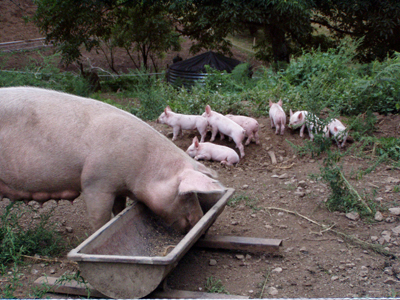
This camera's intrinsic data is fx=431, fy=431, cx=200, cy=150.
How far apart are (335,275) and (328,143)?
1.58m

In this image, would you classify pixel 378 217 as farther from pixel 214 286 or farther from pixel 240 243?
pixel 214 286

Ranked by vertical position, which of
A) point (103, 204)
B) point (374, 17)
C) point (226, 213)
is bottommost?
point (226, 213)

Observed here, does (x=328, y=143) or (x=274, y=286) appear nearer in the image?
(x=274, y=286)

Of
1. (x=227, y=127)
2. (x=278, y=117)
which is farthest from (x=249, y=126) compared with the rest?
(x=278, y=117)

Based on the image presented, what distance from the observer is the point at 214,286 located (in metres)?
3.15

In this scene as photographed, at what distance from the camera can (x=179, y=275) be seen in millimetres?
3350

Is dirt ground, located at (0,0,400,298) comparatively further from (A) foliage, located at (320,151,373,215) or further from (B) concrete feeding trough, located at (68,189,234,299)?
(B) concrete feeding trough, located at (68,189,234,299)

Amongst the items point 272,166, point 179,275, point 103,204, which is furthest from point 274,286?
point 272,166

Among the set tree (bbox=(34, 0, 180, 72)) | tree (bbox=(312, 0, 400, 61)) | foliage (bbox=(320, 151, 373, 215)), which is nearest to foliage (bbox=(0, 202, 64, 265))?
foliage (bbox=(320, 151, 373, 215))

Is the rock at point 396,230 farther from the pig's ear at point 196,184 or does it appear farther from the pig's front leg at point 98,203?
the pig's front leg at point 98,203

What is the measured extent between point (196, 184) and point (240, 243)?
2.84 ft

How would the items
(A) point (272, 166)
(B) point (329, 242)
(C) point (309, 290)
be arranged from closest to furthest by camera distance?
(C) point (309, 290), (B) point (329, 242), (A) point (272, 166)

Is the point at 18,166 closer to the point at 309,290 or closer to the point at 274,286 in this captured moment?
the point at 274,286

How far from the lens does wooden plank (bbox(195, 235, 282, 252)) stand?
140 inches
